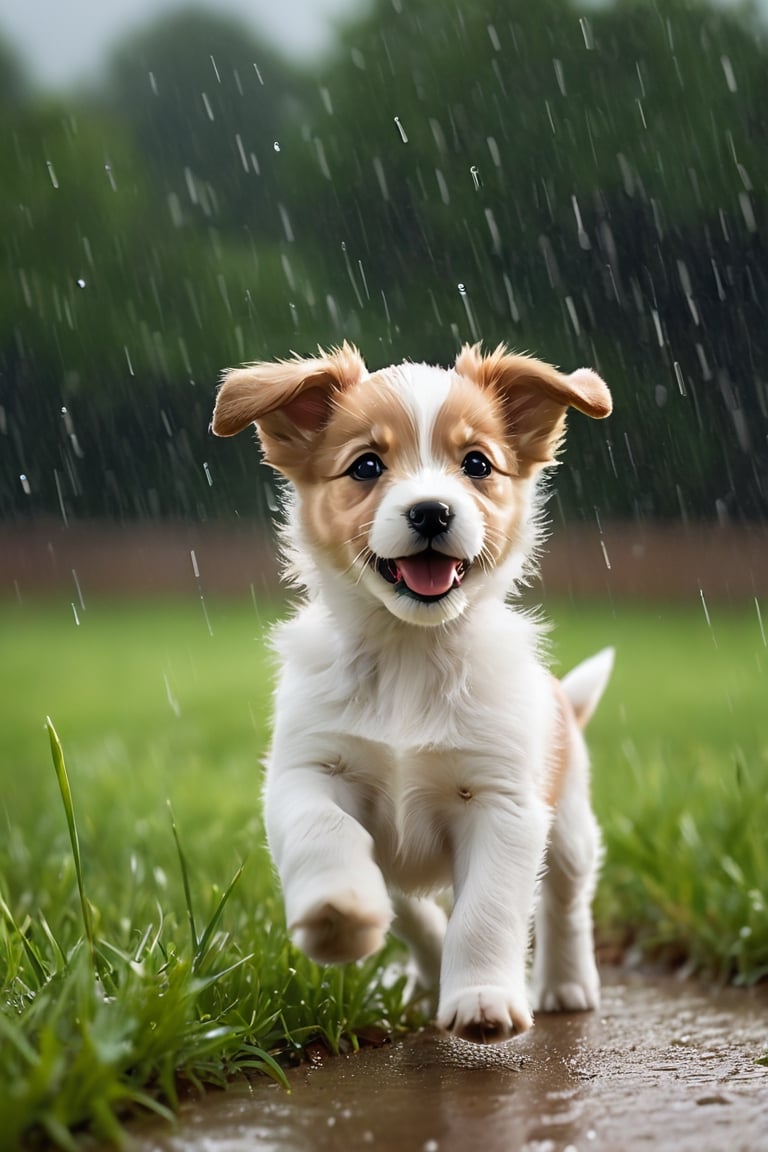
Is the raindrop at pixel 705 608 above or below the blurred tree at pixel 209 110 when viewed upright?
below

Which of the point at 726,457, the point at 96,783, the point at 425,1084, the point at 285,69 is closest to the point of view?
the point at 425,1084

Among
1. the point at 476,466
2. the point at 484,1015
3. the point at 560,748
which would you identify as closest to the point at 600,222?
the point at 560,748

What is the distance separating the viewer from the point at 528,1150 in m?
2.58

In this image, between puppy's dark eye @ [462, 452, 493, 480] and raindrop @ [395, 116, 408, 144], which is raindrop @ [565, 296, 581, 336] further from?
puppy's dark eye @ [462, 452, 493, 480]

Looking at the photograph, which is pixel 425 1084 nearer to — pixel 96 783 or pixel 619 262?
pixel 96 783

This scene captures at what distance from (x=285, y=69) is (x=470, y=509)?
916 inches

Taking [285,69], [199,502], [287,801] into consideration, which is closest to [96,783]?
[287,801]

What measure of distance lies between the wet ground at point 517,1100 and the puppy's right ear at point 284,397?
1.51 metres

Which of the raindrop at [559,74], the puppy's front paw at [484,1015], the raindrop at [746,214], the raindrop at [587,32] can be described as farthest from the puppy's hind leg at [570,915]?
the raindrop at [587,32]

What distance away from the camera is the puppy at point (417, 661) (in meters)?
3.06

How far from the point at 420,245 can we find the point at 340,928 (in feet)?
53.9

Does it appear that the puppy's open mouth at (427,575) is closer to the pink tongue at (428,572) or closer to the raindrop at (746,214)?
the pink tongue at (428,572)

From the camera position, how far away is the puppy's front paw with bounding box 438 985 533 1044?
115 inches

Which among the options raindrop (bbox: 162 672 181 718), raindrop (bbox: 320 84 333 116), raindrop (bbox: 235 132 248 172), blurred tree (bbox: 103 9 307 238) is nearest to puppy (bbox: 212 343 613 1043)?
raindrop (bbox: 162 672 181 718)
